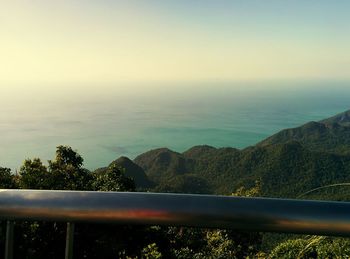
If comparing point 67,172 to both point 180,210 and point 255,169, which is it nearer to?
point 180,210

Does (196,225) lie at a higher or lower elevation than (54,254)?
higher

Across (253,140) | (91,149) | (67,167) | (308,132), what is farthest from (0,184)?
(253,140)

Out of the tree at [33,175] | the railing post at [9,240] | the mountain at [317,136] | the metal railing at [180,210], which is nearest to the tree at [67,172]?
the tree at [33,175]

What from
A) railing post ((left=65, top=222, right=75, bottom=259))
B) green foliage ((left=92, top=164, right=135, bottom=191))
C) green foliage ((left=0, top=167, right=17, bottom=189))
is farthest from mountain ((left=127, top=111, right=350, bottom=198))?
railing post ((left=65, top=222, right=75, bottom=259))

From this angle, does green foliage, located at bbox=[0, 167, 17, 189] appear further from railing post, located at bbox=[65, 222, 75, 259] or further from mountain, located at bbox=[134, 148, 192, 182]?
mountain, located at bbox=[134, 148, 192, 182]

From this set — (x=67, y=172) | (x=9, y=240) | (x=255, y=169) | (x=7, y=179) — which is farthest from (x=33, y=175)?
(x=255, y=169)

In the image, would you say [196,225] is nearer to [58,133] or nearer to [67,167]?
[67,167]
